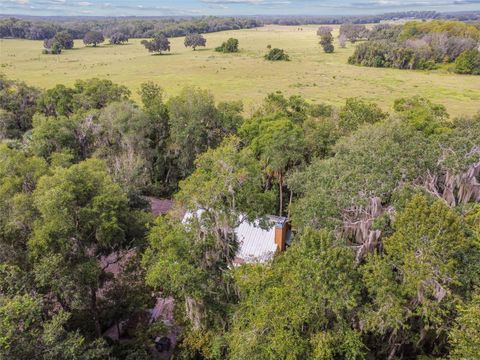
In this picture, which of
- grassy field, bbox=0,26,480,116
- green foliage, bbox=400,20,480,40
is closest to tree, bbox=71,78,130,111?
grassy field, bbox=0,26,480,116

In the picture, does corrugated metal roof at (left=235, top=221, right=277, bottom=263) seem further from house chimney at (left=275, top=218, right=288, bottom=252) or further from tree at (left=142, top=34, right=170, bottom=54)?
tree at (left=142, top=34, right=170, bottom=54)

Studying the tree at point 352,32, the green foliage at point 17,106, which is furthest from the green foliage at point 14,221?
the tree at point 352,32

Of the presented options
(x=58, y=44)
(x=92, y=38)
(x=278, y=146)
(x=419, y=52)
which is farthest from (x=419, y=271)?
(x=92, y=38)

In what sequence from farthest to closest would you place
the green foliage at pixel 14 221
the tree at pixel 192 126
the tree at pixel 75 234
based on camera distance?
the tree at pixel 192 126 → the green foliage at pixel 14 221 → the tree at pixel 75 234

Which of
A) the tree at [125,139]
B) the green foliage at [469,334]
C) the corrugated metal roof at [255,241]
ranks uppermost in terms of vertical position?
the green foliage at [469,334]

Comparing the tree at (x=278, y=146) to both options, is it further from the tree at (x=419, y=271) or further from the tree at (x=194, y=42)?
the tree at (x=194, y=42)

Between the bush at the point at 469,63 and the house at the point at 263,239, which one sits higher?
the bush at the point at 469,63
